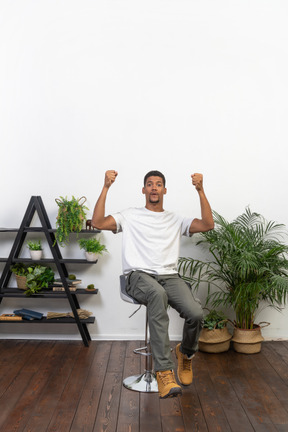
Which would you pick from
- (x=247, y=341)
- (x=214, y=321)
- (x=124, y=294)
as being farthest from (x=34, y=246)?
(x=247, y=341)

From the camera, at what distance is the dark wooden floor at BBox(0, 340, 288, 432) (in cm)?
251

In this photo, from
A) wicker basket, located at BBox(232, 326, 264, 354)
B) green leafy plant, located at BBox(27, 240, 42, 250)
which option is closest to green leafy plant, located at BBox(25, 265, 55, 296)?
green leafy plant, located at BBox(27, 240, 42, 250)

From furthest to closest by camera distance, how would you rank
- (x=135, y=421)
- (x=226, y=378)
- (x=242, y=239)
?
(x=242, y=239)
(x=226, y=378)
(x=135, y=421)

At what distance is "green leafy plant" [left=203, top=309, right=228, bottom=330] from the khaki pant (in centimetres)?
81

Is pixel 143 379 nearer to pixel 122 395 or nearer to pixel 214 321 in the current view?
pixel 122 395

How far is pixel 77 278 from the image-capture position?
417cm

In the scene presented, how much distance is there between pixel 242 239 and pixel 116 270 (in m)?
1.10

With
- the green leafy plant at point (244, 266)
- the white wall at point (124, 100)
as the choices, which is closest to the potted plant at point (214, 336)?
the green leafy plant at point (244, 266)

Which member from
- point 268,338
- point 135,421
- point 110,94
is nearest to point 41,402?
point 135,421

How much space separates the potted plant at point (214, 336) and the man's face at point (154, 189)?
1.15m

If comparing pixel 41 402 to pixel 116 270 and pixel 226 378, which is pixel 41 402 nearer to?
pixel 226 378

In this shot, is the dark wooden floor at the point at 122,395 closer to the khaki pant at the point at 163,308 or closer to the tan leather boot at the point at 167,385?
the tan leather boot at the point at 167,385

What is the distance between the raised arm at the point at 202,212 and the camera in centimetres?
318

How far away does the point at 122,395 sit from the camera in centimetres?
288
